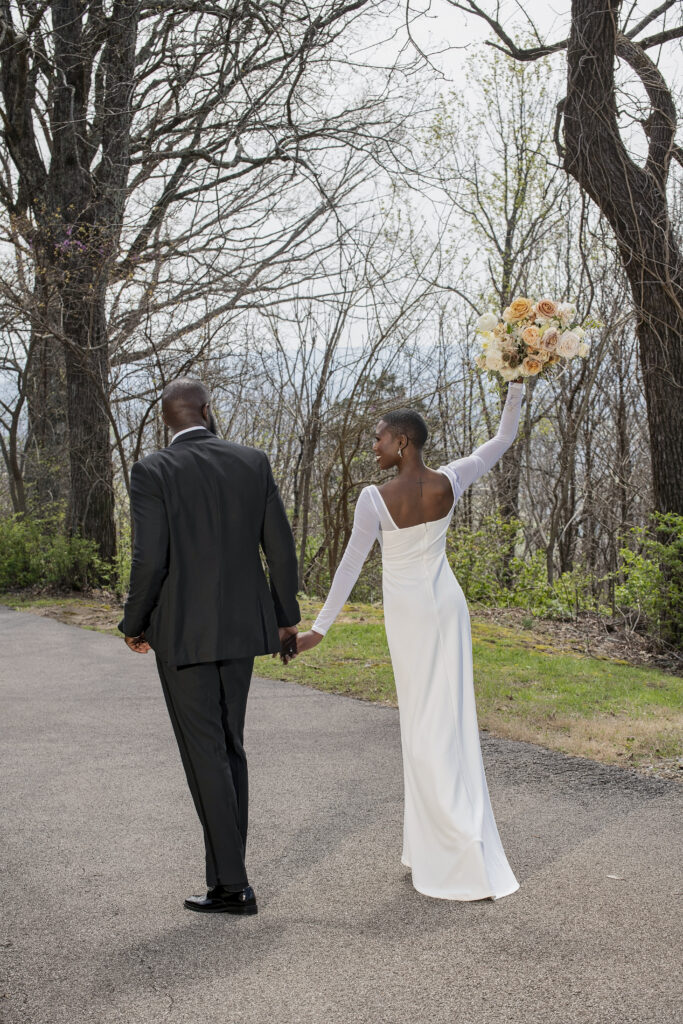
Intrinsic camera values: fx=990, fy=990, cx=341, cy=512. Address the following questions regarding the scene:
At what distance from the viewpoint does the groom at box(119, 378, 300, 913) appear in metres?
4.24

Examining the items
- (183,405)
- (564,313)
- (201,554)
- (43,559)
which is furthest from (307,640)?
(43,559)

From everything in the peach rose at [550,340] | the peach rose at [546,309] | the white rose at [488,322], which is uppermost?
the peach rose at [546,309]

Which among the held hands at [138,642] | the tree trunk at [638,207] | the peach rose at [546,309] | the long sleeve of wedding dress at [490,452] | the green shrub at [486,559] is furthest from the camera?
the green shrub at [486,559]

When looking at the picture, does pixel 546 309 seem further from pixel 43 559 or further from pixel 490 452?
pixel 43 559

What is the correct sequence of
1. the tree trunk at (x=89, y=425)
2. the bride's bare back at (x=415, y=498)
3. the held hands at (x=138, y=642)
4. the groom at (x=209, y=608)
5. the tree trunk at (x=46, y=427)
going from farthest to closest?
1. the tree trunk at (x=46, y=427)
2. the tree trunk at (x=89, y=425)
3. the bride's bare back at (x=415, y=498)
4. the held hands at (x=138, y=642)
5. the groom at (x=209, y=608)

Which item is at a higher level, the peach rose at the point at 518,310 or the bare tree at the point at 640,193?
the bare tree at the point at 640,193

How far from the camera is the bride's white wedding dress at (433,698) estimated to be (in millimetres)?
4410

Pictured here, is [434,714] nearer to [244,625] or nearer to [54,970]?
[244,625]

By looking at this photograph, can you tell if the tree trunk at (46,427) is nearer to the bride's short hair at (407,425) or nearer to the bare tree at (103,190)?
the bare tree at (103,190)

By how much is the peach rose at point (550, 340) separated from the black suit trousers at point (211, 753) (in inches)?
86.9

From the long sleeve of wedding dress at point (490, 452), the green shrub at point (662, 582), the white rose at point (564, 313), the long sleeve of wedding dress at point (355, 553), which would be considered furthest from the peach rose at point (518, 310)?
the green shrub at point (662, 582)

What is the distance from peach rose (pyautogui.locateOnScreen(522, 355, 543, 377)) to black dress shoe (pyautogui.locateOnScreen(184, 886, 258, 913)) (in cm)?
284

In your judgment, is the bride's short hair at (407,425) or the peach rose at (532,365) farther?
the peach rose at (532,365)

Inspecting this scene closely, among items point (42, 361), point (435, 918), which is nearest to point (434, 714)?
point (435, 918)
